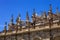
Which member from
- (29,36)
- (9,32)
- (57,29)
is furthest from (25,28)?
(57,29)

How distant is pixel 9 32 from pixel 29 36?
22.2 ft

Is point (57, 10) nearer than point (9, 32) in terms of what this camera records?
No

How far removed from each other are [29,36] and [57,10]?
11.6 metres

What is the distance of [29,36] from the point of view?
3659 cm

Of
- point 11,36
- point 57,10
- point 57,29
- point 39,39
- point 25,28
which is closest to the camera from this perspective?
point 57,29

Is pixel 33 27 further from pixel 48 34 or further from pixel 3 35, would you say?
pixel 3 35

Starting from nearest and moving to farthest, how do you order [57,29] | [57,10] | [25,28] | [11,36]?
[57,29] → [25,28] → [11,36] → [57,10]

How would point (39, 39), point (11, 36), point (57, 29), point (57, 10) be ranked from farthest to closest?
point (57, 10) < point (11, 36) < point (39, 39) < point (57, 29)

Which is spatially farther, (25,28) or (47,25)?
(25,28)

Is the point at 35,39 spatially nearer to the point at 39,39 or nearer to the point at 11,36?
the point at 39,39

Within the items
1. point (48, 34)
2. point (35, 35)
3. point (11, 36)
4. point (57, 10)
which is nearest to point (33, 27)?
point (35, 35)

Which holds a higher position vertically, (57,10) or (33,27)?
(57,10)

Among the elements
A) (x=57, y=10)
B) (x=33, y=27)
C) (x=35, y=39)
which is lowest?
(x=35, y=39)

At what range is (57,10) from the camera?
44.6m
